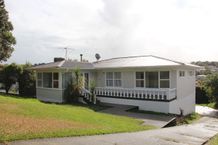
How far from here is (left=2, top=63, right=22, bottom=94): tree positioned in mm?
29828

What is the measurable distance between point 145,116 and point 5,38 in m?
19.9

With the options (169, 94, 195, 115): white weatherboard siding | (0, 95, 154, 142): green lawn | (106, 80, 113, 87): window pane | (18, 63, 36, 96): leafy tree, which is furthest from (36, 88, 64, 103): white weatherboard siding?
(169, 94, 195, 115): white weatherboard siding

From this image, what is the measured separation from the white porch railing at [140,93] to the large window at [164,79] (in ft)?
2.80

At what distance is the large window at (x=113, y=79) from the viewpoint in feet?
82.9

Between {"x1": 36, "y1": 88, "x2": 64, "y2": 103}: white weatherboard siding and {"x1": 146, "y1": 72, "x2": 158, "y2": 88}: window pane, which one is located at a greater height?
{"x1": 146, "y1": 72, "x2": 158, "y2": 88}: window pane

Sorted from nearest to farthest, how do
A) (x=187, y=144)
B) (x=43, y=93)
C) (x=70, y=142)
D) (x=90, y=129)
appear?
(x=70, y=142) < (x=187, y=144) < (x=90, y=129) < (x=43, y=93)

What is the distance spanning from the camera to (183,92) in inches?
987

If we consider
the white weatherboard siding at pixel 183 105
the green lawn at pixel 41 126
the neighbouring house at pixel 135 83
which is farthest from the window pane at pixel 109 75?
the green lawn at pixel 41 126

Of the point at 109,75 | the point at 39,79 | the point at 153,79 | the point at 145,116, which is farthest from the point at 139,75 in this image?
the point at 39,79

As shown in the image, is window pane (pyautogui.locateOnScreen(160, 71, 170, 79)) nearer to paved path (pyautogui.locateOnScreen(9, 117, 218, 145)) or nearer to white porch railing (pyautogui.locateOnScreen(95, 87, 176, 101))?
white porch railing (pyautogui.locateOnScreen(95, 87, 176, 101))

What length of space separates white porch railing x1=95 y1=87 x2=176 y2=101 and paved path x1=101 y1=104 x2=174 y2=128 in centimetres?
109

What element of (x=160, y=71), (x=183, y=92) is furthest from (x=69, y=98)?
(x=183, y=92)

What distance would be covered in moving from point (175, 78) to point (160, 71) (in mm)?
1413

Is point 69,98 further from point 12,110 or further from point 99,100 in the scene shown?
point 12,110
